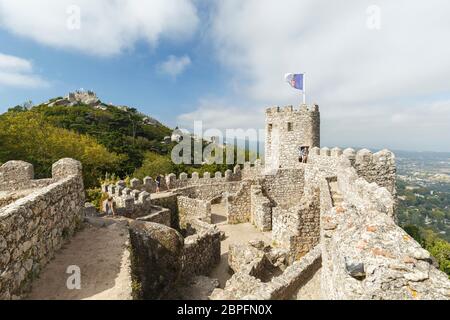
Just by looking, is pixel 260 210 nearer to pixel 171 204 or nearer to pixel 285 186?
pixel 285 186

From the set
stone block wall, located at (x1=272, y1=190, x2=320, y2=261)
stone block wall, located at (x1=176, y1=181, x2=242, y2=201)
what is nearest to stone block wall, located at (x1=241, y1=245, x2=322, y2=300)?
stone block wall, located at (x1=272, y1=190, x2=320, y2=261)

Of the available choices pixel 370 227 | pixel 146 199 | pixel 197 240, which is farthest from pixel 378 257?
pixel 146 199

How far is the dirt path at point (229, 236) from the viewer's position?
30.4 feet

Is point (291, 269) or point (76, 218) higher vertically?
point (76, 218)

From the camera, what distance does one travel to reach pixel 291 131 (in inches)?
599

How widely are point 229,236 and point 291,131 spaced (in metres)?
6.75

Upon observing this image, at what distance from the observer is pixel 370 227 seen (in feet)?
10.4

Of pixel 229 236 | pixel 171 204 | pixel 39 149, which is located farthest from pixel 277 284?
pixel 39 149

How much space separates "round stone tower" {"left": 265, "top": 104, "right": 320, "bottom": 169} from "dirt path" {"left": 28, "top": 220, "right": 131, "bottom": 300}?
36.5 feet

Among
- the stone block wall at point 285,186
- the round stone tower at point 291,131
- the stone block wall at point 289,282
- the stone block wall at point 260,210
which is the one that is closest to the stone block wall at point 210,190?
the round stone tower at point 291,131

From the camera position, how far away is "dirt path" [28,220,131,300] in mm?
3730

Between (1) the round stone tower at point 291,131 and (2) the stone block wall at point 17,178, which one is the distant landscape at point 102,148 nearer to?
(1) the round stone tower at point 291,131
